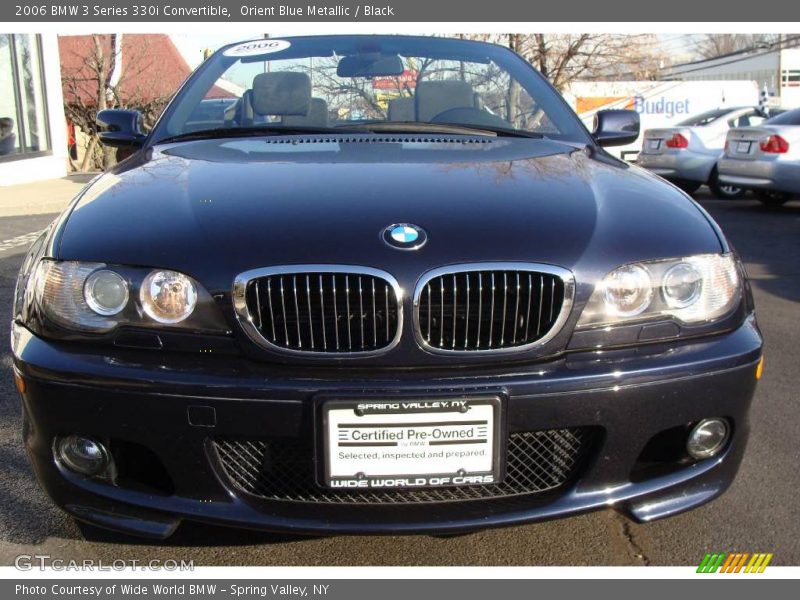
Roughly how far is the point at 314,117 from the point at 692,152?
1010cm

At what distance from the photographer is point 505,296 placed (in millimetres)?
1989

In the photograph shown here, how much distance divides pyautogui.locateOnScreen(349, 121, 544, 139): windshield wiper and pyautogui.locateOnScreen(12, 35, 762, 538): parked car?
0.91m

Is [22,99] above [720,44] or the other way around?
the other way around

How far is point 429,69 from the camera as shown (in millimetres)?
3498

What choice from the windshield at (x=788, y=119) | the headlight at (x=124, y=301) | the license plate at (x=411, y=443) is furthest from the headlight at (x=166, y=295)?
the windshield at (x=788, y=119)

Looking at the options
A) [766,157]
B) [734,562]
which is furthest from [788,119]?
[734,562]

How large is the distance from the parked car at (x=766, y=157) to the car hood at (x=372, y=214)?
8161mm

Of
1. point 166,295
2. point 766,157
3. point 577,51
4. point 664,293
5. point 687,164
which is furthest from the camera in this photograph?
point 577,51

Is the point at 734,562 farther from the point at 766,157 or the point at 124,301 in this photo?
the point at 766,157

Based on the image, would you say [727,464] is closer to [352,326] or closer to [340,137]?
[352,326]

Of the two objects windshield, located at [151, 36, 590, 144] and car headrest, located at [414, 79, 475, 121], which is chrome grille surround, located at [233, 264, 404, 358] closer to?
windshield, located at [151, 36, 590, 144]

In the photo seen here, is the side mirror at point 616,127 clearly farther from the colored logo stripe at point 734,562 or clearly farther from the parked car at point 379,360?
the colored logo stripe at point 734,562

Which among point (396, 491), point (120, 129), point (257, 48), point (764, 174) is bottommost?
point (764, 174)

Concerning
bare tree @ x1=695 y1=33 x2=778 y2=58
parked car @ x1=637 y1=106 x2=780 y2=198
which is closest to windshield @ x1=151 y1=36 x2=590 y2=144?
parked car @ x1=637 y1=106 x2=780 y2=198
